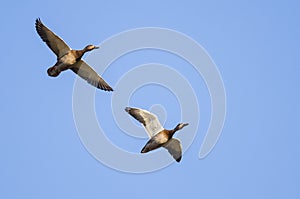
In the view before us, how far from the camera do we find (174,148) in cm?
3547

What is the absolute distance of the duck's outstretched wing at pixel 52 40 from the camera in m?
34.5

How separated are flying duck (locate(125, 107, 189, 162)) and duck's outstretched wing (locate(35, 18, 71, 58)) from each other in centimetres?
333

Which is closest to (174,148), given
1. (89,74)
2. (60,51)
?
(89,74)

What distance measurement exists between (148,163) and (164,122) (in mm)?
2137

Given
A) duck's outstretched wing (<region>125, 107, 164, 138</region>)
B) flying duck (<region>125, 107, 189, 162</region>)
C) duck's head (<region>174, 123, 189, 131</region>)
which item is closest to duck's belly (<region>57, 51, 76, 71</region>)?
flying duck (<region>125, 107, 189, 162</region>)

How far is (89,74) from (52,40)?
2.18 m

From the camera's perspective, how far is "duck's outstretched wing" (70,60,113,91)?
116ft

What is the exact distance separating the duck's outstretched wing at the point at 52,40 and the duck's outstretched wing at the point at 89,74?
783mm

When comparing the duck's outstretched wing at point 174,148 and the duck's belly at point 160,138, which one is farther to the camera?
the duck's outstretched wing at point 174,148

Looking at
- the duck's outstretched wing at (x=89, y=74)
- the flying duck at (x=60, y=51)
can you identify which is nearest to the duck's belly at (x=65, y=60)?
the flying duck at (x=60, y=51)

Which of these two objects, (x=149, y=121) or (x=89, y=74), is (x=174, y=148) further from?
(x=89, y=74)

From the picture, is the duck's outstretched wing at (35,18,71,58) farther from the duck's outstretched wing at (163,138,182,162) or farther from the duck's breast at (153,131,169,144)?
the duck's outstretched wing at (163,138,182,162)

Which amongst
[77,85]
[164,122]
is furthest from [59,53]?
[164,122]

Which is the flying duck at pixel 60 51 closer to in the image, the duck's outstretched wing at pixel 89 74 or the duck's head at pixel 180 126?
the duck's outstretched wing at pixel 89 74
